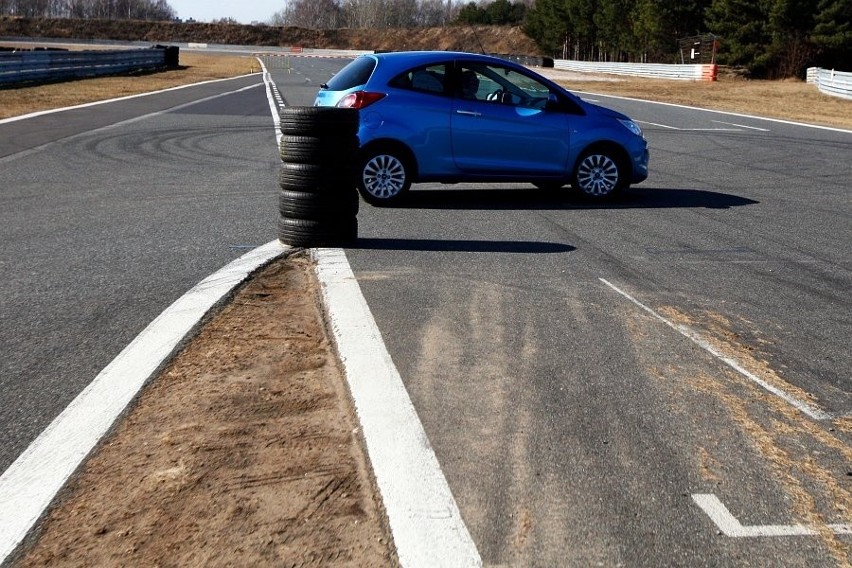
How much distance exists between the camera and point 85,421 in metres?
4.71

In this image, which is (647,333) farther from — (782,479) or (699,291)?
(782,479)

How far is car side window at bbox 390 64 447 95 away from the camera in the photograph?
11.5 meters

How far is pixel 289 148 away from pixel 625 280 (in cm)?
298

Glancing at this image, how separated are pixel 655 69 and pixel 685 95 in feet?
68.9

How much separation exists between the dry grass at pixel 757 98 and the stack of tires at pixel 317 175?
20998 mm

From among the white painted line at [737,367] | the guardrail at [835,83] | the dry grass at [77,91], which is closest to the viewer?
the white painted line at [737,367]

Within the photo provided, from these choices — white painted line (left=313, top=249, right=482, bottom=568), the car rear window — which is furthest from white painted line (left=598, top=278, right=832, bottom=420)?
the car rear window

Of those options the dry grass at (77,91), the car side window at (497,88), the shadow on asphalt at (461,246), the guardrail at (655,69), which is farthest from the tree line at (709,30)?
the shadow on asphalt at (461,246)

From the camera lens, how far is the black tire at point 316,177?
8.65 metres

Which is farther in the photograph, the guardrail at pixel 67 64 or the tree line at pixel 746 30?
the tree line at pixel 746 30

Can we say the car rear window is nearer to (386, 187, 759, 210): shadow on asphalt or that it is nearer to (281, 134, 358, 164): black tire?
(386, 187, 759, 210): shadow on asphalt

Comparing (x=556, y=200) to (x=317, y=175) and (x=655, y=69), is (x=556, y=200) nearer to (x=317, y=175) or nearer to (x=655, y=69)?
(x=317, y=175)

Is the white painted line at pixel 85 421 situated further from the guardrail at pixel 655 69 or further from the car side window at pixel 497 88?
the guardrail at pixel 655 69

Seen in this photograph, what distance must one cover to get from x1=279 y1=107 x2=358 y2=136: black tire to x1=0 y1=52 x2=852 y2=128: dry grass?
52.2ft
